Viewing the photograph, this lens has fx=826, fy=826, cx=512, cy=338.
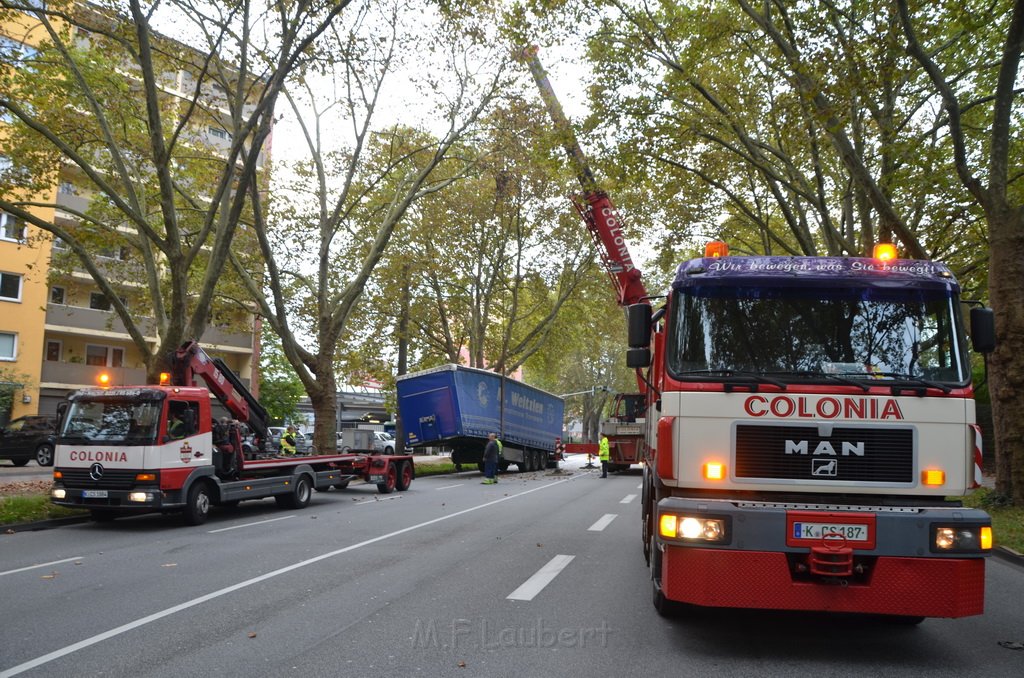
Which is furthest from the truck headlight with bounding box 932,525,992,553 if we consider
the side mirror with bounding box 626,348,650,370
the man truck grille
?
the side mirror with bounding box 626,348,650,370

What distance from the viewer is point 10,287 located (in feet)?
117

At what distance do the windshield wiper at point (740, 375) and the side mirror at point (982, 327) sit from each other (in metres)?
1.60

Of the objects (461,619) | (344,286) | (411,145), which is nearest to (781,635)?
(461,619)

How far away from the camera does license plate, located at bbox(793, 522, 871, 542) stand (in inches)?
212

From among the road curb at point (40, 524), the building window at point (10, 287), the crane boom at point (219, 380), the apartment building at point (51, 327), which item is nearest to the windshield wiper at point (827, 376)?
the crane boom at point (219, 380)

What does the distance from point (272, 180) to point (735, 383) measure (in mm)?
22372

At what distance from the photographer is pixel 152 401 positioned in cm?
1285

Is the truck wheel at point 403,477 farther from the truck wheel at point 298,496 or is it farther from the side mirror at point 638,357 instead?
the side mirror at point 638,357

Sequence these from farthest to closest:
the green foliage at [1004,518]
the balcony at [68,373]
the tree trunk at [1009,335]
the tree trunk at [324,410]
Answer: the balcony at [68,373] → the tree trunk at [324,410] → the tree trunk at [1009,335] → the green foliage at [1004,518]

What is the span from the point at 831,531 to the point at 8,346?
38.3 meters

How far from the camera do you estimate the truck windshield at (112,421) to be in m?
12.7

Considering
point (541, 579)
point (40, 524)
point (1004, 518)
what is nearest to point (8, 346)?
point (40, 524)

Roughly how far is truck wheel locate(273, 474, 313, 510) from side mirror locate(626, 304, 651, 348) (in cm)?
1133

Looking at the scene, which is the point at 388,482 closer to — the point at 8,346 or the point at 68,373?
the point at 8,346
